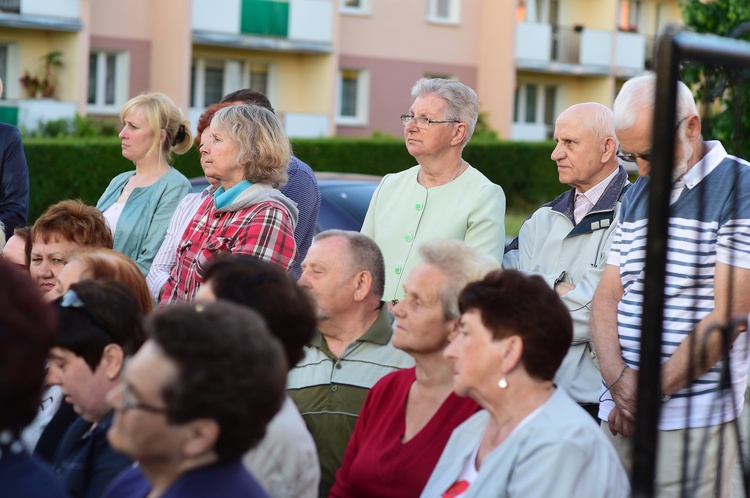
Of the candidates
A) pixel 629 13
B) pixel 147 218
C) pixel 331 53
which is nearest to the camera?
pixel 147 218

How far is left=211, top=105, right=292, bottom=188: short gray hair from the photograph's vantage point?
17.1 feet

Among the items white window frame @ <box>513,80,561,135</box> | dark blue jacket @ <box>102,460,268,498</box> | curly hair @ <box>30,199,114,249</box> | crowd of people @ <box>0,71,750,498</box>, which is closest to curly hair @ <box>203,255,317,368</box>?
crowd of people @ <box>0,71,750,498</box>

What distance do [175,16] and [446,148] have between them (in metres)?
22.9

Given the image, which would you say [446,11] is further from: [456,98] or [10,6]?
[456,98]

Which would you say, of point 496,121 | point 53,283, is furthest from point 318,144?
point 53,283

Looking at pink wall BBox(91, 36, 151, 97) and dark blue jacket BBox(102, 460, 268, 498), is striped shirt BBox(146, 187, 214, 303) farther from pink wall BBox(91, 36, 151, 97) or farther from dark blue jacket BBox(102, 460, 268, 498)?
pink wall BBox(91, 36, 151, 97)

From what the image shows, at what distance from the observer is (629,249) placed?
422 cm

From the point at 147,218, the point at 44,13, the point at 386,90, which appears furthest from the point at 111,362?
the point at 386,90

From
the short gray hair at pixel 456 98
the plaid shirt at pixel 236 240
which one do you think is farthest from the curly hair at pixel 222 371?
the short gray hair at pixel 456 98

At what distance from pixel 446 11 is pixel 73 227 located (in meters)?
28.9

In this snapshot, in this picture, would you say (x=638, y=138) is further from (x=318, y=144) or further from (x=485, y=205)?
(x=318, y=144)

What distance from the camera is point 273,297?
10.8 ft

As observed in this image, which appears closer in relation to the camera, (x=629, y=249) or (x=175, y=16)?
(x=629, y=249)

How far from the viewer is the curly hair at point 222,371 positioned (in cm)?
253
